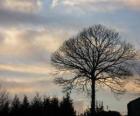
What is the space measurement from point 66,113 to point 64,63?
29.7ft

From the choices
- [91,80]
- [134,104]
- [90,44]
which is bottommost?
[134,104]

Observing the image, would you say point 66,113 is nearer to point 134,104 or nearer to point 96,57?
point 96,57

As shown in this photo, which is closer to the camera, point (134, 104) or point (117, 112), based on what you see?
point (134, 104)

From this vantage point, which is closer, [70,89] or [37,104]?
[70,89]

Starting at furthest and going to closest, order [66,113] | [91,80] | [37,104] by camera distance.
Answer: [37,104] → [66,113] → [91,80]

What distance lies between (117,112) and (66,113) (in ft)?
31.4

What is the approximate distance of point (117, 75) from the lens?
76250 millimetres

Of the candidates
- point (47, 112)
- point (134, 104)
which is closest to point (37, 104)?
point (47, 112)

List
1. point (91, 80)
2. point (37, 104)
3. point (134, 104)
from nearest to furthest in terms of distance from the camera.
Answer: point (134, 104)
point (91, 80)
point (37, 104)

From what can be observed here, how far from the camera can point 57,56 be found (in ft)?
258

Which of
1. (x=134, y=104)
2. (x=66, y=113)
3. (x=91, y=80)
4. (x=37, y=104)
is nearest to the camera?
(x=134, y=104)

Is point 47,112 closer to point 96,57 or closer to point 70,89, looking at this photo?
point 70,89

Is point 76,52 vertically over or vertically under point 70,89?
over

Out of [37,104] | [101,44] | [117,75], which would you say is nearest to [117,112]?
[117,75]
